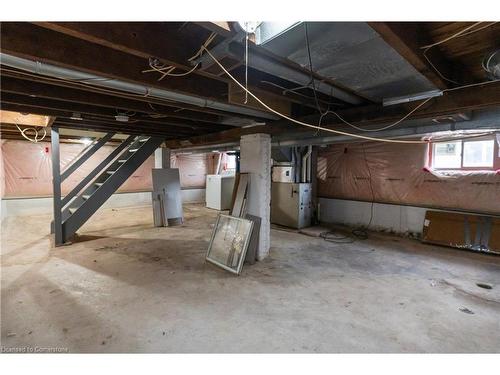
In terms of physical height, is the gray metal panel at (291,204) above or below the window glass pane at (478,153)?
below

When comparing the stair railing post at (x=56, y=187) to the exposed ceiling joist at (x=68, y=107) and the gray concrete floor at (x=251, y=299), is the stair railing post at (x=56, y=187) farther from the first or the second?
the exposed ceiling joist at (x=68, y=107)

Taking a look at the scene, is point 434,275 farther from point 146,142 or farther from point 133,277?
point 146,142

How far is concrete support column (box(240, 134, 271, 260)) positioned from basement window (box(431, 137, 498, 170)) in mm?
3216

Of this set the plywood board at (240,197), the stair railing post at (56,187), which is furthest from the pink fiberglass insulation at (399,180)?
the stair railing post at (56,187)

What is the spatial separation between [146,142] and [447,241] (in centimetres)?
560

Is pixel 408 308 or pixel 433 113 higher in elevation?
pixel 433 113

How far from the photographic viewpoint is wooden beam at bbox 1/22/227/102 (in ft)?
4.53

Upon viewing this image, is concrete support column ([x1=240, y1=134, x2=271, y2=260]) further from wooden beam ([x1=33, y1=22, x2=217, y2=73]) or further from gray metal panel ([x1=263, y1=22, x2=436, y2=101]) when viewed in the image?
wooden beam ([x1=33, y1=22, x2=217, y2=73])

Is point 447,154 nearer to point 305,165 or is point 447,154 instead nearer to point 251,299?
point 305,165

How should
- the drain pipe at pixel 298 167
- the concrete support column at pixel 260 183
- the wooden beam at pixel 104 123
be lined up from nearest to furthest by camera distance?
1. the wooden beam at pixel 104 123
2. the concrete support column at pixel 260 183
3. the drain pipe at pixel 298 167

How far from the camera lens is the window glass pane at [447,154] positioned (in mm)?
4367

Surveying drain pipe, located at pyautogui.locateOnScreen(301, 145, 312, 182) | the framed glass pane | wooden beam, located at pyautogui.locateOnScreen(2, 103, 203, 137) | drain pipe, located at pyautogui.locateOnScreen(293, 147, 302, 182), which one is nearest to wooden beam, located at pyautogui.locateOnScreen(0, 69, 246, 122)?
wooden beam, located at pyautogui.locateOnScreen(2, 103, 203, 137)
